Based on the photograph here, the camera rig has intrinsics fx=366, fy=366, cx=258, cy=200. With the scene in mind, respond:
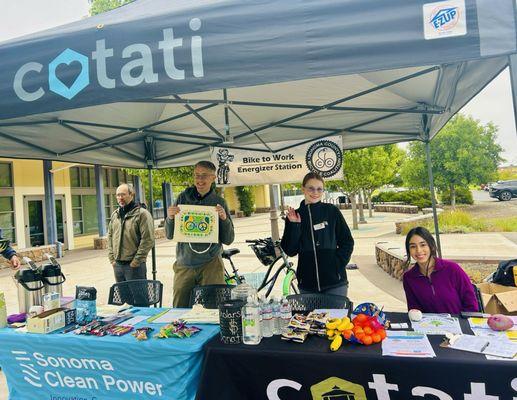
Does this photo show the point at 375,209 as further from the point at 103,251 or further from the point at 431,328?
the point at 431,328

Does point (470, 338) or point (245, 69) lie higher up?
point (245, 69)

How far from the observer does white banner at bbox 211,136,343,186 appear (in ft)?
15.7

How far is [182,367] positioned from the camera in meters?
2.07

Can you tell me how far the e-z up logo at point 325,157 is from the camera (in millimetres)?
4715

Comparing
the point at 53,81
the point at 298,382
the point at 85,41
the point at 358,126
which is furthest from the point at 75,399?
the point at 358,126

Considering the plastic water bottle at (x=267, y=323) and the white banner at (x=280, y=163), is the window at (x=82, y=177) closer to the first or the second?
the white banner at (x=280, y=163)

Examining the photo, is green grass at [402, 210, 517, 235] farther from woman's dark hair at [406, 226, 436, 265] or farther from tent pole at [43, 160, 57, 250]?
tent pole at [43, 160, 57, 250]

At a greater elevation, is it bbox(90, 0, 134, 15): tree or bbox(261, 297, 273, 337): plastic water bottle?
bbox(90, 0, 134, 15): tree

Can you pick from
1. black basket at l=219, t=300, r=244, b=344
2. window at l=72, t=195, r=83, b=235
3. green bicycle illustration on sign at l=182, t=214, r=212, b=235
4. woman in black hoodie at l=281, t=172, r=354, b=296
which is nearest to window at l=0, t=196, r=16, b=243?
window at l=72, t=195, r=83, b=235

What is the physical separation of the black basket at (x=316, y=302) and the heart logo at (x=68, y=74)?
6.70 feet

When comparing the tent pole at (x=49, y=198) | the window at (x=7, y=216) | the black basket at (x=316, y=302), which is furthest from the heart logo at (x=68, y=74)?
the window at (x=7, y=216)

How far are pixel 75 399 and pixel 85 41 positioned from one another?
6.97 ft

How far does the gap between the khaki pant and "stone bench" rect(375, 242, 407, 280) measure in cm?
410

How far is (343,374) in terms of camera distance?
69.3 inches
